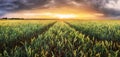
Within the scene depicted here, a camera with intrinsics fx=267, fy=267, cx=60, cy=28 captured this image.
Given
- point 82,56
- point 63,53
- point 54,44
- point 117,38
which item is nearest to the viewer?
point 82,56

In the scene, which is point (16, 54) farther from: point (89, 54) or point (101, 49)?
point (101, 49)

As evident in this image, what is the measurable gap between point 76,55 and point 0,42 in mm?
3318

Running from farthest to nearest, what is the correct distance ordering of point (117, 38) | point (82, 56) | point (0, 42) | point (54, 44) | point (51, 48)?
point (117, 38)
point (0, 42)
point (54, 44)
point (51, 48)
point (82, 56)

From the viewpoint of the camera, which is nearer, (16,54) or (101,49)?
(16,54)

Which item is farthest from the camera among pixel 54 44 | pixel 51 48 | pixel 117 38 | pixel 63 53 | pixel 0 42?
pixel 117 38

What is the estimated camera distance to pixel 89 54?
552 centimetres

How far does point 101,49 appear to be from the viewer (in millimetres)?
5918

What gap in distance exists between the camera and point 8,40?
8.02 m

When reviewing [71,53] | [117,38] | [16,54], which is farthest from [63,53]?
[117,38]

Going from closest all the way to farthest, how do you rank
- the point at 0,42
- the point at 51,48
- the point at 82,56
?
the point at 82,56
the point at 51,48
the point at 0,42

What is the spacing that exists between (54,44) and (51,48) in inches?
19.4

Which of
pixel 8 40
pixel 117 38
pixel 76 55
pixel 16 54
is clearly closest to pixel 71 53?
pixel 76 55

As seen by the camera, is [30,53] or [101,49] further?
[101,49]

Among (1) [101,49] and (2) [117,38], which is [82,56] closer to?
(1) [101,49]
